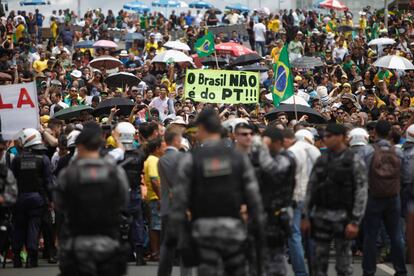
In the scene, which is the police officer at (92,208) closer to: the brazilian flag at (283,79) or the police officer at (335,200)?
the police officer at (335,200)

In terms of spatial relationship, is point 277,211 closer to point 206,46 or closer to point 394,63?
point 394,63

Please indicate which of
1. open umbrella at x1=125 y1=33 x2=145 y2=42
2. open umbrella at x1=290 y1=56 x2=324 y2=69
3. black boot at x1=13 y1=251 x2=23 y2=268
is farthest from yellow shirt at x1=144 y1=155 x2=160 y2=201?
open umbrella at x1=125 y1=33 x2=145 y2=42

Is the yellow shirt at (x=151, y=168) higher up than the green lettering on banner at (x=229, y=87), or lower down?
higher up

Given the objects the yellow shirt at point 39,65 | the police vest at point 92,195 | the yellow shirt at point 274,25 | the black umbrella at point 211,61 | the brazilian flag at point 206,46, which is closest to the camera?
the police vest at point 92,195

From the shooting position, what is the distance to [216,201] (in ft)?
37.0

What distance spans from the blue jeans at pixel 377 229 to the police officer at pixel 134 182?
3121mm

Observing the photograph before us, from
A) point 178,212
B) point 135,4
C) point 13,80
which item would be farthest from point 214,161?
point 135,4

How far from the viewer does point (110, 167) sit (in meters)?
11.6

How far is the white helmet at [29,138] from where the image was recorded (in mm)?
17062

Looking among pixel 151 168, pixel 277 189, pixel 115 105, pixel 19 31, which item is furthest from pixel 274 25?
pixel 277 189

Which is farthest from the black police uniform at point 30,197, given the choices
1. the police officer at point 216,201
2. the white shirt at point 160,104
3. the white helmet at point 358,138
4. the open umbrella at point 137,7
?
the open umbrella at point 137,7

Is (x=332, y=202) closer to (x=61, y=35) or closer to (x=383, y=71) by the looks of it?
(x=383, y=71)

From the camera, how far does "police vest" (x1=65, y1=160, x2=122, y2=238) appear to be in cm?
1149

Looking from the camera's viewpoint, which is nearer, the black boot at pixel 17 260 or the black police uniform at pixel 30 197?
the black police uniform at pixel 30 197
